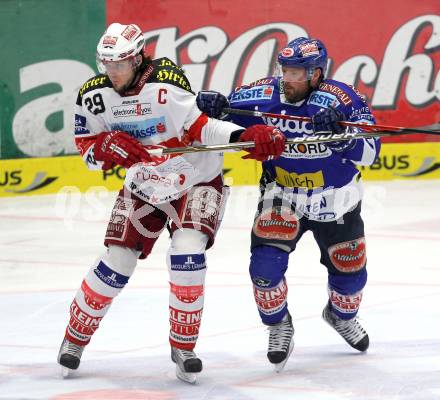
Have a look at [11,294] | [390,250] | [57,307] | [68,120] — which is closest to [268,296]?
[57,307]

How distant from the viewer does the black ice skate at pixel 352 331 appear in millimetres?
5375

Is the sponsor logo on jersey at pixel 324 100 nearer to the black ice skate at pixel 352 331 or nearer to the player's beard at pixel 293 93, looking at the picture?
the player's beard at pixel 293 93

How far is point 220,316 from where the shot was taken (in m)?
6.10

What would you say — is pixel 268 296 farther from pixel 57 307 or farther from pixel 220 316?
pixel 57 307

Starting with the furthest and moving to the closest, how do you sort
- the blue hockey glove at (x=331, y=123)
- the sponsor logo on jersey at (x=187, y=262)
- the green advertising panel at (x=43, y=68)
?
the green advertising panel at (x=43, y=68)
the blue hockey glove at (x=331, y=123)
the sponsor logo on jersey at (x=187, y=262)

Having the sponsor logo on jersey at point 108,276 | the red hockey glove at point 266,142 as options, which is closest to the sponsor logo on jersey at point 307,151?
the red hockey glove at point 266,142

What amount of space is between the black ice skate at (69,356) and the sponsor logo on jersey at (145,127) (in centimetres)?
86

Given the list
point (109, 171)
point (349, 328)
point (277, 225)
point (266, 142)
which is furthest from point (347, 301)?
point (109, 171)

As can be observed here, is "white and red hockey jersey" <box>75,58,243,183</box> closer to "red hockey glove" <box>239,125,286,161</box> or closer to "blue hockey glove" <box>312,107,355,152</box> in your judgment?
"red hockey glove" <box>239,125,286,161</box>

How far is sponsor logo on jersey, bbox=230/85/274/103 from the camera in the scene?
207 inches

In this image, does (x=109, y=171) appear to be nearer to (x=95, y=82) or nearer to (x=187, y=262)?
(x=95, y=82)

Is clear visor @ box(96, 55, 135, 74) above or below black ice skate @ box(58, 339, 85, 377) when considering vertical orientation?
above

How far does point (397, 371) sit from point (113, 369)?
1.12 m

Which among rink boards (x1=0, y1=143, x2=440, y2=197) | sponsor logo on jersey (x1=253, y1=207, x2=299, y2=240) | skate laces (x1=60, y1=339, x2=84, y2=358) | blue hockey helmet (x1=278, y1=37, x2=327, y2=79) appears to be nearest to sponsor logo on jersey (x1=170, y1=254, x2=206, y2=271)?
sponsor logo on jersey (x1=253, y1=207, x2=299, y2=240)
